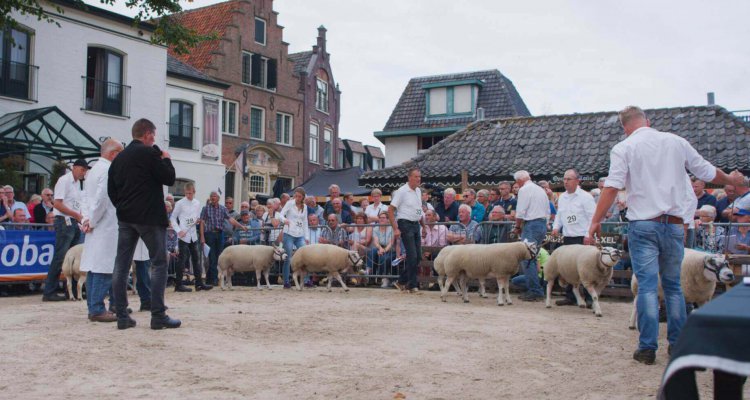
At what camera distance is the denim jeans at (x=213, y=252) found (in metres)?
14.9

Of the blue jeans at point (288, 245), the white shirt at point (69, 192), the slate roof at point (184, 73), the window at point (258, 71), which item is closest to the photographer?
the white shirt at point (69, 192)

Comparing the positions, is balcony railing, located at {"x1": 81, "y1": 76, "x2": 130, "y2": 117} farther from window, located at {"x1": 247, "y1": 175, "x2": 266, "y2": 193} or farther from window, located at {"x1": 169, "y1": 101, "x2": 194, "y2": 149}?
window, located at {"x1": 247, "y1": 175, "x2": 266, "y2": 193}

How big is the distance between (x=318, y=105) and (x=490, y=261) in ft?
111

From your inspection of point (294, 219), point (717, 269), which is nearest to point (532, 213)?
point (717, 269)

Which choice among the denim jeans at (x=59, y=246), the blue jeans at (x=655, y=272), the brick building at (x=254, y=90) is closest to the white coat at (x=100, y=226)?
the denim jeans at (x=59, y=246)

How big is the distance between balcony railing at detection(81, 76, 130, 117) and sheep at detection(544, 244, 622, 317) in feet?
62.7

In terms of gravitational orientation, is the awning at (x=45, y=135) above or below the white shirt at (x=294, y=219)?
above

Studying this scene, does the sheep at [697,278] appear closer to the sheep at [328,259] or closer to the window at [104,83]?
the sheep at [328,259]

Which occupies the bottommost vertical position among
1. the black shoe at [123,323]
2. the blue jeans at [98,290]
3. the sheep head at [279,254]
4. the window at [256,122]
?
the black shoe at [123,323]

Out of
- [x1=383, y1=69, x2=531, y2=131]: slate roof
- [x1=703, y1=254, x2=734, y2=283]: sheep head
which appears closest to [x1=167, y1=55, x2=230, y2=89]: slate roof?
[x1=383, y1=69, x2=531, y2=131]: slate roof

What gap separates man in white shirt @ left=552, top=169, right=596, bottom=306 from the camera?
10516mm

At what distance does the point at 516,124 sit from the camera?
2438 cm

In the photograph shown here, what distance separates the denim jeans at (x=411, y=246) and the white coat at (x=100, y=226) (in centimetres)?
533

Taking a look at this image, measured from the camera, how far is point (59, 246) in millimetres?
11172
